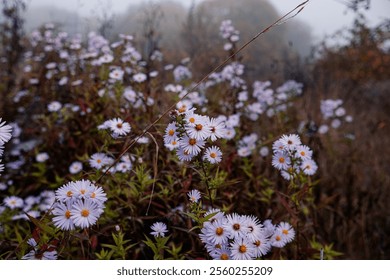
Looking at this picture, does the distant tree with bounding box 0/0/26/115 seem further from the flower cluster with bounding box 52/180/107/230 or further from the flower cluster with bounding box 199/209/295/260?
the flower cluster with bounding box 199/209/295/260

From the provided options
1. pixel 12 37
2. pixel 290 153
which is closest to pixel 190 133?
pixel 290 153

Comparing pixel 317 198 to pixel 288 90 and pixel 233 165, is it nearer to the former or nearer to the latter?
pixel 233 165

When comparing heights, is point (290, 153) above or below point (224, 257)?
above

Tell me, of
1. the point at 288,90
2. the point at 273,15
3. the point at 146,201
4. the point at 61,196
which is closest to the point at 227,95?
the point at 288,90

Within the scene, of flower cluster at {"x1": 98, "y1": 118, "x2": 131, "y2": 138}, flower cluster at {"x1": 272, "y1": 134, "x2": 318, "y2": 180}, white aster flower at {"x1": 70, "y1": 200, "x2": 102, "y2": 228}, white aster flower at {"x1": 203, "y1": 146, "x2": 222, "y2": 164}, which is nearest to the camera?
white aster flower at {"x1": 70, "y1": 200, "x2": 102, "y2": 228}

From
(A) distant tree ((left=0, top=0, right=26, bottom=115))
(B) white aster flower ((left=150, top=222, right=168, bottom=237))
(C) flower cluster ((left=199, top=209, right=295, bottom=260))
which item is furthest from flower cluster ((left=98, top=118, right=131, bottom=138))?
(A) distant tree ((left=0, top=0, right=26, bottom=115))

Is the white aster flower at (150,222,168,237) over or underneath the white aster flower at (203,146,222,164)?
underneath

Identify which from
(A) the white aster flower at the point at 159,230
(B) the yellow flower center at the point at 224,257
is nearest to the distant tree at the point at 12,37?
(A) the white aster flower at the point at 159,230

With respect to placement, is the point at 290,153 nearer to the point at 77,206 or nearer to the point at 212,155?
the point at 212,155
